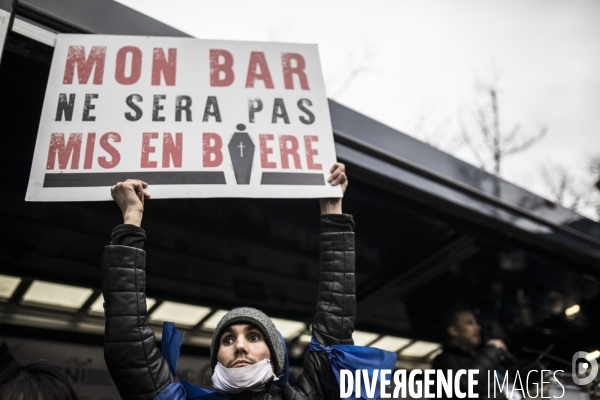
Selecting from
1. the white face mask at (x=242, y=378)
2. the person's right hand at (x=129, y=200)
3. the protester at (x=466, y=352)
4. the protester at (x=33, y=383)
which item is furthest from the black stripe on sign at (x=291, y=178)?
the protester at (x=466, y=352)

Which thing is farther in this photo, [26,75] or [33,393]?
[26,75]

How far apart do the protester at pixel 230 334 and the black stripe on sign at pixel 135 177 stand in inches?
2.4

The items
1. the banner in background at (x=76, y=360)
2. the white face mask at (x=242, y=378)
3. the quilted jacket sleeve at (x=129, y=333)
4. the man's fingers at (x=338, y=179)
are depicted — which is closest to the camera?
the quilted jacket sleeve at (x=129, y=333)

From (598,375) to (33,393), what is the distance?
449 cm

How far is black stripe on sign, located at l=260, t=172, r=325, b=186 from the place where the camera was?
2184 millimetres

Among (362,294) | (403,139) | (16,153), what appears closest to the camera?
(16,153)

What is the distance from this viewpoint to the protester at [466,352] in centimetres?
317

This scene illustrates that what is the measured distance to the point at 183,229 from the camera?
357cm

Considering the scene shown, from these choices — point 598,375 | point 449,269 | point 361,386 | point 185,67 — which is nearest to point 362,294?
point 449,269

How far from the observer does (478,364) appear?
3.19 meters

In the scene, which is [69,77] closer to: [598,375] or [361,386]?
[361,386]

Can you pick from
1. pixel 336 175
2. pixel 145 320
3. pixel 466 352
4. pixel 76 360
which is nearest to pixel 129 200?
pixel 145 320

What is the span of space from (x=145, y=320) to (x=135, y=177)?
61cm

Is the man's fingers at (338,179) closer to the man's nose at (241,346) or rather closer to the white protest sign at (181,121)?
the white protest sign at (181,121)
